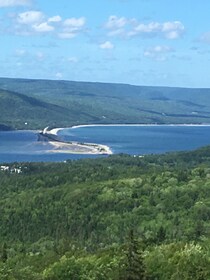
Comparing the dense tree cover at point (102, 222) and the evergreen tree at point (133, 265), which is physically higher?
the evergreen tree at point (133, 265)

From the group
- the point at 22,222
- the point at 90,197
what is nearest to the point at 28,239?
the point at 22,222

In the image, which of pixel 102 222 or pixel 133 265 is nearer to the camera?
pixel 133 265

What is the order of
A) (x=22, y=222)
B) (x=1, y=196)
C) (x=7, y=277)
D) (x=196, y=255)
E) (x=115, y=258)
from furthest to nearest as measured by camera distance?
(x=1, y=196)
(x=22, y=222)
(x=115, y=258)
(x=196, y=255)
(x=7, y=277)

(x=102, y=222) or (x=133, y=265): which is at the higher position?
(x=133, y=265)

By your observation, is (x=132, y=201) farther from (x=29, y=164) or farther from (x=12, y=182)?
(x=29, y=164)

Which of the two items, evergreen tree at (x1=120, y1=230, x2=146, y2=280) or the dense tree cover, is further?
A: the dense tree cover

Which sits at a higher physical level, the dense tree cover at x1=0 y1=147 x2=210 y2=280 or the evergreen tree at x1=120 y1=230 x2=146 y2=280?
the evergreen tree at x1=120 y1=230 x2=146 y2=280

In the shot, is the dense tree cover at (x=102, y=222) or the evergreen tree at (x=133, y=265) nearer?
the evergreen tree at (x=133, y=265)

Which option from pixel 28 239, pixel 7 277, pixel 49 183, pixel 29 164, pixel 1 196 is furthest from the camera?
pixel 29 164
